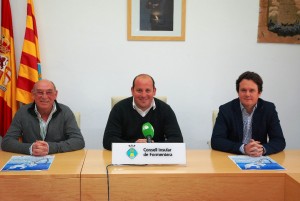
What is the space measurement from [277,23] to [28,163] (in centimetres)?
287

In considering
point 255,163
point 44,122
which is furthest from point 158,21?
point 255,163

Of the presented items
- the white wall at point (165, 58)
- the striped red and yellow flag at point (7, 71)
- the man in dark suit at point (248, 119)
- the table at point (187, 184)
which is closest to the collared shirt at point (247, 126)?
the man in dark suit at point (248, 119)

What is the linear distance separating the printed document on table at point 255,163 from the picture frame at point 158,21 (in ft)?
5.71

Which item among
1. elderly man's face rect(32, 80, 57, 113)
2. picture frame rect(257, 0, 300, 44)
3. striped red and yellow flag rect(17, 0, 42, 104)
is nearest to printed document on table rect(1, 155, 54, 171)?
elderly man's face rect(32, 80, 57, 113)

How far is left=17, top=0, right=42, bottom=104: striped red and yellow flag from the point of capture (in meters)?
3.25

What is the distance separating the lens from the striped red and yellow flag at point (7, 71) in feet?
10.6

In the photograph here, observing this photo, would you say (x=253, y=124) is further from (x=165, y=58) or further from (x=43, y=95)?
(x=43, y=95)

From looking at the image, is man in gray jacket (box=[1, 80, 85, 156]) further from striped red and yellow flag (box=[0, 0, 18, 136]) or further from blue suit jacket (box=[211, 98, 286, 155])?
blue suit jacket (box=[211, 98, 286, 155])

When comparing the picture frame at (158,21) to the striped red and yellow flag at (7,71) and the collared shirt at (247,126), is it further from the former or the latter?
the collared shirt at (247,126)

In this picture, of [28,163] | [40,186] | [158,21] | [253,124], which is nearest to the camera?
[40,186]

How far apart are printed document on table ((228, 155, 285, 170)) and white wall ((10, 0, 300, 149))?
1.56 m

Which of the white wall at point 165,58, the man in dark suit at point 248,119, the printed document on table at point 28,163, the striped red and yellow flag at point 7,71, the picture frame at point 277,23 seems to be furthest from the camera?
the picture frame at point 277,23

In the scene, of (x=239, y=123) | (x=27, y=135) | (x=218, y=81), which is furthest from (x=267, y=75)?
(x=27, y=135)

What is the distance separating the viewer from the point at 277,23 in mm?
3555
